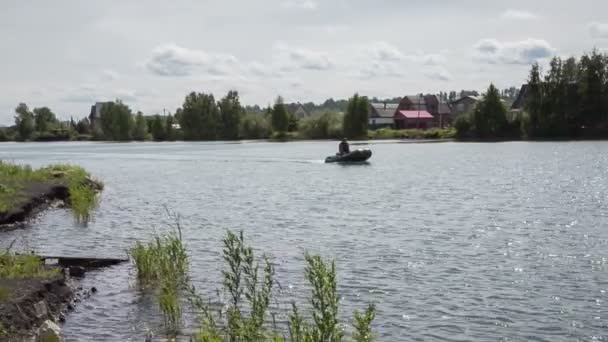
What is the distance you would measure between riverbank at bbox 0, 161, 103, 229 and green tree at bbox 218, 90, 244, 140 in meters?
117

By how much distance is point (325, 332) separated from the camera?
25.1ft

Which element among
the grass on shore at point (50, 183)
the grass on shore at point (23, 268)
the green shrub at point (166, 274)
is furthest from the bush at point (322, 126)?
the grass on shore at point (23, 268)

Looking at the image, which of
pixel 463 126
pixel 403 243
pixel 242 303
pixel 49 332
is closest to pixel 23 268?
pixel 49 332

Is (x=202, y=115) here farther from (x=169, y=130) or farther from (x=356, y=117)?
(x=356, y=117)

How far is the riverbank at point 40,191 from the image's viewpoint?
28.4 meters

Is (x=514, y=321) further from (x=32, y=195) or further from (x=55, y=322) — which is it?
(x=32, y=195)

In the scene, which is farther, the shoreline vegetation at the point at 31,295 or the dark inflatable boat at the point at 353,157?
the dark inflatable boat at the point at 353,157

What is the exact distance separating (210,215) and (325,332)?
80.6ft

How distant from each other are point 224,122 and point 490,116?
7160 cm

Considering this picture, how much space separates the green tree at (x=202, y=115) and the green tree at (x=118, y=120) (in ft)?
61.1

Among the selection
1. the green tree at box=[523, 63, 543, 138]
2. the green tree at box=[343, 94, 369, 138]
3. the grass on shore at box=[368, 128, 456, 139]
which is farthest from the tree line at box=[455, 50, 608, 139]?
the green tree at box=[343, 94, 369, 138]

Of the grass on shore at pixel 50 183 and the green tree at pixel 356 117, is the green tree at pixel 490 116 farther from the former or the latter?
the grass on shore at pixel 50 183

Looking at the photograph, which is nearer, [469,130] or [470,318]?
[470,318]

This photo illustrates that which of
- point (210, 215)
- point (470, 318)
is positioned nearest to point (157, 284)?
point (470, 318)
